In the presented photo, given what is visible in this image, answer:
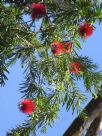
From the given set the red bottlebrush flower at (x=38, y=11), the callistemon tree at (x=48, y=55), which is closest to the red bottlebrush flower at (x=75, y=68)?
the callistemon tree at (x=48, y=55)

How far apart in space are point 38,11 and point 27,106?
340 mm

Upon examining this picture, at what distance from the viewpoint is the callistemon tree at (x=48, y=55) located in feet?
4.20

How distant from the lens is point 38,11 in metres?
1.21

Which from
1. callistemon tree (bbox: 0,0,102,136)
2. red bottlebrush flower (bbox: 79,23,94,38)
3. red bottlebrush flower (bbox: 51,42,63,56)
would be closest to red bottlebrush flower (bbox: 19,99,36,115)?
callistemon tree (bbox: 0,0,102,136)

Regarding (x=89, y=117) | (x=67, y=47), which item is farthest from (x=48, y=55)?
(x=89, y=117)

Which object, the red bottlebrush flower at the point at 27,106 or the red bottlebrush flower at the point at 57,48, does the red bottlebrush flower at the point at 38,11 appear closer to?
the red bottlebrush flower at the point at 57,48

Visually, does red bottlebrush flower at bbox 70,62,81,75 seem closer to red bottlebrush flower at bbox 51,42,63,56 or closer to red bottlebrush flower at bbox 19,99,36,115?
red bottlebrush flower at bbox 51,42,63,56

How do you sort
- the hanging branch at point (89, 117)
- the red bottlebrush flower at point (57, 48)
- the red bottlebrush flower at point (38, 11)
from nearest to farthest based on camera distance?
1. the red bottlebrush flower at point (38, 11)
2. the red bottlebrush flower at point (57, 48)
3. the hanging branch at point (89, 117)

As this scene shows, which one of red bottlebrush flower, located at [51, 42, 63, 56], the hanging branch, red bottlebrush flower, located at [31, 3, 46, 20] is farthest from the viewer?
the hanging branch

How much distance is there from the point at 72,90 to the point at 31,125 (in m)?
0.26

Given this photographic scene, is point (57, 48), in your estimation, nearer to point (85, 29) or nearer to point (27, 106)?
point (85, 29)

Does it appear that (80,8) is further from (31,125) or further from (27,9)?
(31,125)

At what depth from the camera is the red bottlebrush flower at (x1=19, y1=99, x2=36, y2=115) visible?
53.1 inches

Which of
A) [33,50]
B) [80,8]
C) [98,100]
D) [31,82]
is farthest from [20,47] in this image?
[98,100]
